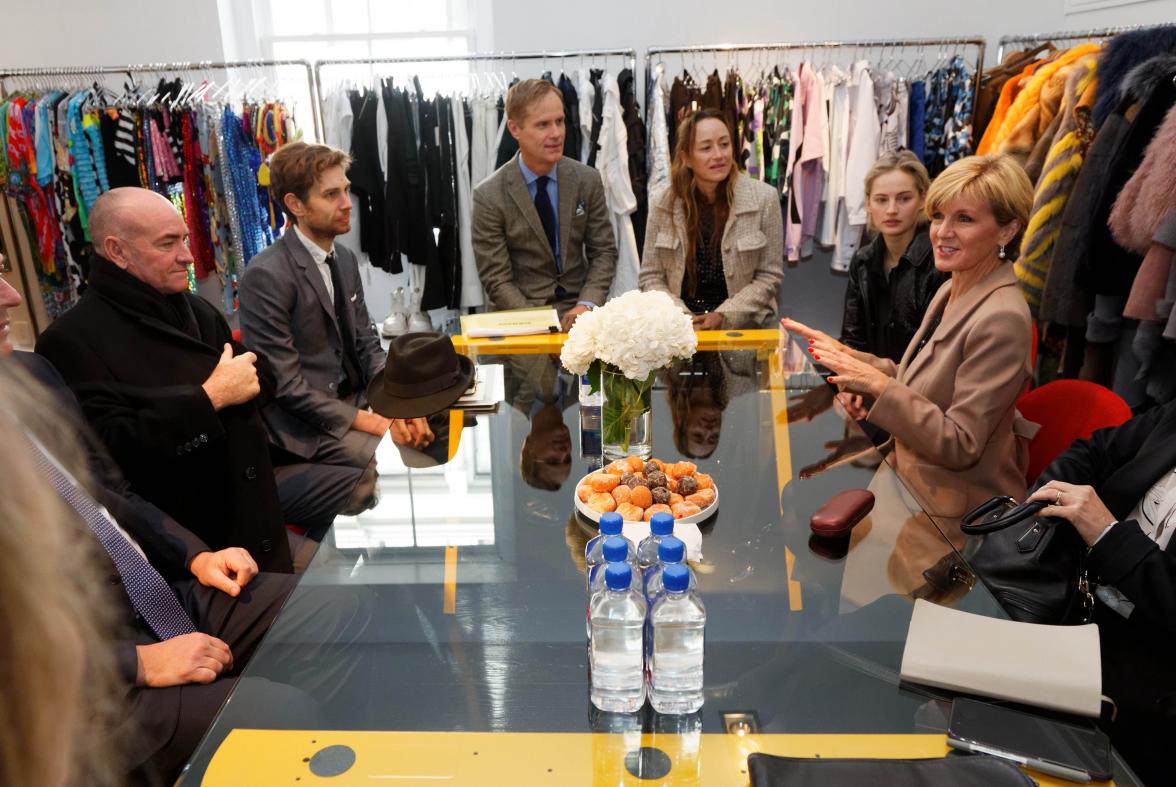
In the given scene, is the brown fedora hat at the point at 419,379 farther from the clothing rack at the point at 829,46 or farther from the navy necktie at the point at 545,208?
the clothing rack at the point at 829,46

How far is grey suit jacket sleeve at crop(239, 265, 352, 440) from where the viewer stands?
314 centimetres

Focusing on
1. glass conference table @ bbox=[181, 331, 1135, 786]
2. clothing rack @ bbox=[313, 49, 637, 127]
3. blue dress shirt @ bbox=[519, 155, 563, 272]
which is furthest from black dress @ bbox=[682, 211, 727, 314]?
glass conference table @ bbox=[181, 331, 1135, 786]

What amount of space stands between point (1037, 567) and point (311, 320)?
2523 mm

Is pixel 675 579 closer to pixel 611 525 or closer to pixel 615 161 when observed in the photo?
pixel 611 525

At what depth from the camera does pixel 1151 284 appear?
3262mm

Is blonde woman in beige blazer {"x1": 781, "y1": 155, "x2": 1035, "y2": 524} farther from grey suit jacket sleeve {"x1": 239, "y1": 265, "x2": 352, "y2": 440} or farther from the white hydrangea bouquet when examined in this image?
grey suit jacket sleeve {"x1": 239, "y1": 265, "x2": 352, "y2": 440}

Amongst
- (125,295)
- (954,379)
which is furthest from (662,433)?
(125,295)

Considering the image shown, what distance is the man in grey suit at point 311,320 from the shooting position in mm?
3137

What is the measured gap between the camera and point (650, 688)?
4.05ft

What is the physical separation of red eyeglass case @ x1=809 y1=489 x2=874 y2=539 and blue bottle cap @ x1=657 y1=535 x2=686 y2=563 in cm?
65

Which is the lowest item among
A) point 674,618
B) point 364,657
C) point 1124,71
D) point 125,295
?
point 364,657

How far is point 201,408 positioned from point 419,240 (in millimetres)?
3091

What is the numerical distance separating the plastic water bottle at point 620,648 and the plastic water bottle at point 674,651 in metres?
0.02

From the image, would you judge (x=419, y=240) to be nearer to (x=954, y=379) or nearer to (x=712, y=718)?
(x=954, y=379)
